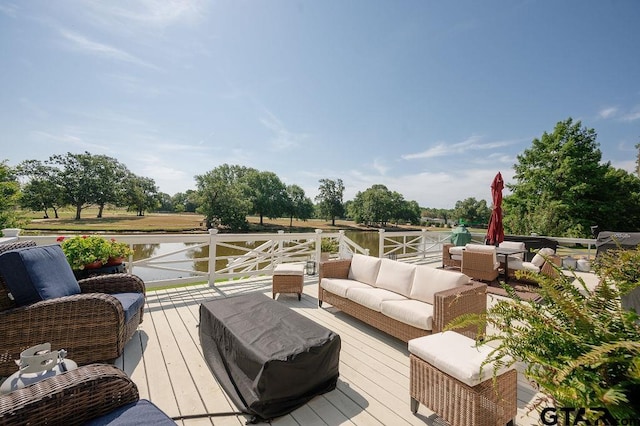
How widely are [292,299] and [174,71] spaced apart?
6091mm

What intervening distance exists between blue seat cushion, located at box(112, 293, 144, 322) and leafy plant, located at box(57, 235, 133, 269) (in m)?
0.62

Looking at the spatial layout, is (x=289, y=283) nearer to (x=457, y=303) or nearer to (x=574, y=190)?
(x=457, y=303)

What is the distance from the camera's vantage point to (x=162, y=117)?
992 centimetres

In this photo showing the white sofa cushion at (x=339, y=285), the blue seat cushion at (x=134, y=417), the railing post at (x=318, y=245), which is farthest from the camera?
the railing post at (x=318, y=245)

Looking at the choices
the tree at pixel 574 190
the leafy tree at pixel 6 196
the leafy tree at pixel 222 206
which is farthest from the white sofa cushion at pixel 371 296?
the leafy tree at pixel 222 206

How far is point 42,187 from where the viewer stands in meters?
21.4

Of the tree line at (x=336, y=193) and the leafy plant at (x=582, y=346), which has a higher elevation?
the tree line at (x=336, y=193)

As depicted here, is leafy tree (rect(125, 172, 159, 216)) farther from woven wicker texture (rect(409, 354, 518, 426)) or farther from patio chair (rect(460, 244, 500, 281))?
woven wicker texture (rect(409, 354, 518, 426))

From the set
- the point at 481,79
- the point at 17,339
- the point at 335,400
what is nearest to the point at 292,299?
the point at 335,400

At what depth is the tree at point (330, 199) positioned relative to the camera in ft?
131

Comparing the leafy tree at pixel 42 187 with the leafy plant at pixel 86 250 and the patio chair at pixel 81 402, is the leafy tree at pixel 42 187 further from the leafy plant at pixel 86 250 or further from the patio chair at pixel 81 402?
the patio chair at pixel 81 402

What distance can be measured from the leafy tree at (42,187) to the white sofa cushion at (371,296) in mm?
26373

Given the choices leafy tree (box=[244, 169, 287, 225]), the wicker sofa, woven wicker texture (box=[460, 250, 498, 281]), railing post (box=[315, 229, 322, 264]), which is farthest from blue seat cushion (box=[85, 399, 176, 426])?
leafy tree (box=[244, 169, 287, 225])

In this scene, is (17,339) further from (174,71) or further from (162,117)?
(162,117)
